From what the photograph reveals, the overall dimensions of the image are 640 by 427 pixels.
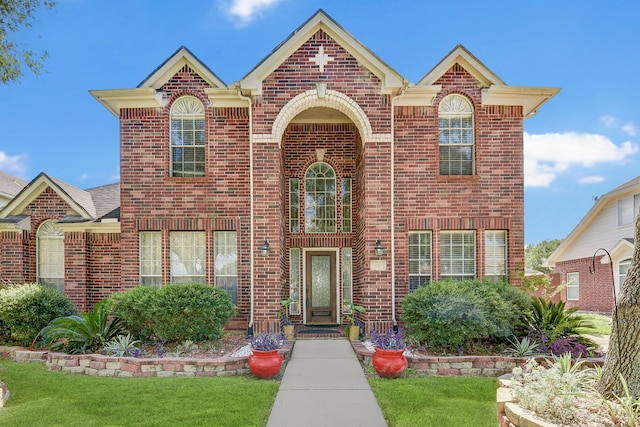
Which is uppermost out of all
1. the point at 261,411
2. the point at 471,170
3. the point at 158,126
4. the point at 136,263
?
the point at 158,126

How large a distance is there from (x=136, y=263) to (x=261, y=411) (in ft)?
23.1

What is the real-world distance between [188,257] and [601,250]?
61.6ft

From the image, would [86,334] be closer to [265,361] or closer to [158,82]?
[265,361]

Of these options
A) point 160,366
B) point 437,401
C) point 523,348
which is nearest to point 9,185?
point 160,366

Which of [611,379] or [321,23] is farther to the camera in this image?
[321,23]

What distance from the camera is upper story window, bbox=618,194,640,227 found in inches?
740

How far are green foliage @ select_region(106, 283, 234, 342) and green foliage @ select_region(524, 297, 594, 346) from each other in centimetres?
660

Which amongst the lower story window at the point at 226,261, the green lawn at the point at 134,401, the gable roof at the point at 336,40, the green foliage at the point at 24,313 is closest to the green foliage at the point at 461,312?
the green lawn at the point at 134,401

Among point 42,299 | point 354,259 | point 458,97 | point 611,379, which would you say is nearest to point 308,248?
point 354,259

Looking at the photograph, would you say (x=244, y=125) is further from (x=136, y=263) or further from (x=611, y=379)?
(x=611, y=379)

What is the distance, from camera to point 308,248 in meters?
12.9

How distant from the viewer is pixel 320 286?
1304 centimetres

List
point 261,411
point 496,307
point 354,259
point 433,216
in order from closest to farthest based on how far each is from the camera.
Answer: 1. point 261,411
2. point 496,307
3. point 433,216
4. point 354,259

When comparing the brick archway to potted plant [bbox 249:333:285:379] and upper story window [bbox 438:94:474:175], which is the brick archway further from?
potted plant [bbox 249:333:285:379]
